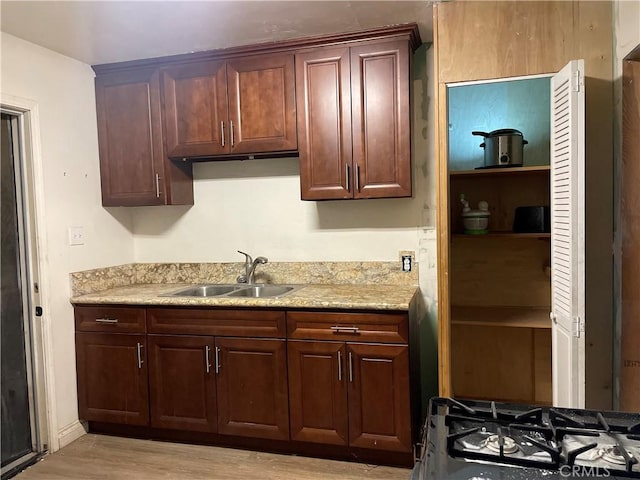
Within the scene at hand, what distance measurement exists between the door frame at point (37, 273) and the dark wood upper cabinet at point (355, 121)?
4.94ft

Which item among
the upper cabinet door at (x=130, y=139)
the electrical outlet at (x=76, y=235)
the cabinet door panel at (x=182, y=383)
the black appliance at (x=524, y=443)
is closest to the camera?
the black appliance at (x=524, y=443)

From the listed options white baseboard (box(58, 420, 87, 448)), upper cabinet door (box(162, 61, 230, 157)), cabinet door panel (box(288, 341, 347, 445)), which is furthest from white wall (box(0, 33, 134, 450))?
cabinet door panel (box(288, 341, 347, 445))

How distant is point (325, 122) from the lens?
2.60m

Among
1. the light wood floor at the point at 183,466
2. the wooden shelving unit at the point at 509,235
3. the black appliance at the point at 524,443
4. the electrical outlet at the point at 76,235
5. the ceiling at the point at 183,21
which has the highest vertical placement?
the ceiling at the point at 183,21

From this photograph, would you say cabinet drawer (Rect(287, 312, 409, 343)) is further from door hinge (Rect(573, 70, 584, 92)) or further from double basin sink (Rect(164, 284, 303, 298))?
door hinge (Rect(573, 70, 584, 92))

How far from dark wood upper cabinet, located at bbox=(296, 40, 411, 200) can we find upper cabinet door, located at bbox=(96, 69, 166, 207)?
3.17ft

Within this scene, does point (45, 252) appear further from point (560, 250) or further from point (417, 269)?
point (560, 250)

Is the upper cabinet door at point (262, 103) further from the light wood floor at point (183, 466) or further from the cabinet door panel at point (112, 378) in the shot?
the light wood floor at point (183, 466)

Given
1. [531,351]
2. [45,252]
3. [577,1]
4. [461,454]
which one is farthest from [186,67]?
[531,351]

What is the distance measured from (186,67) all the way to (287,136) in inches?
31.2

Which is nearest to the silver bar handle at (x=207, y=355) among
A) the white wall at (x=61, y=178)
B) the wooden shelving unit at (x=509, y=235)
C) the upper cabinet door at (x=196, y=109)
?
the white wall at (x=61, y=178)

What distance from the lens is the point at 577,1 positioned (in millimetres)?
2037

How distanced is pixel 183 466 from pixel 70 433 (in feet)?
2.75

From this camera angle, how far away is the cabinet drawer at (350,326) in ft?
7.42
